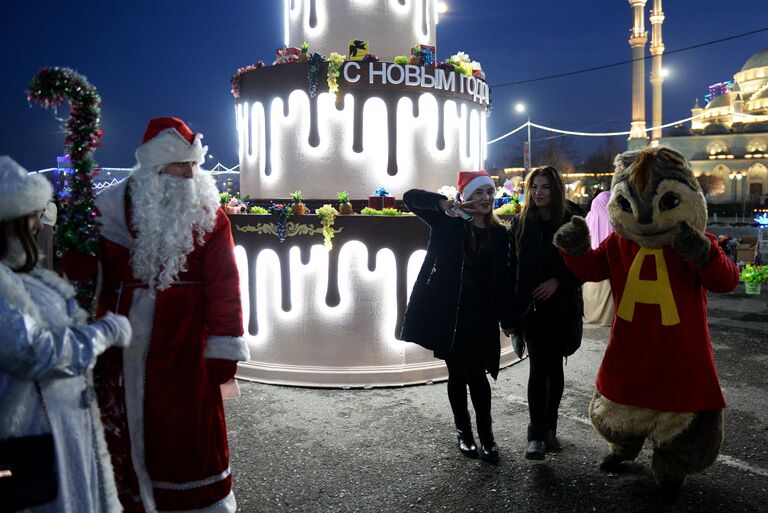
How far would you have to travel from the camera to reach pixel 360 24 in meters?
6.70

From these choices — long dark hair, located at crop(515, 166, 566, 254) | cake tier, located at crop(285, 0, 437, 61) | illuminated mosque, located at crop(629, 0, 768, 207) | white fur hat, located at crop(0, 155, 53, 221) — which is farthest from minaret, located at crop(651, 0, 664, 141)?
white fur hat, located at crop(0, 155, 53, 221)

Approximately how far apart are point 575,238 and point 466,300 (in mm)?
762

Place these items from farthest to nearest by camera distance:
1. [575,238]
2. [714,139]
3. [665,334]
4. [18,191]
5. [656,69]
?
[656,69] < [714,139] < [575,238] < [665,334] < [18,191]

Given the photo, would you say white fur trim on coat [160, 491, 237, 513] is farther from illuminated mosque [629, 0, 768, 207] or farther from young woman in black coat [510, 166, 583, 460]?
illuminated mosque [629, 0, 768, 207]

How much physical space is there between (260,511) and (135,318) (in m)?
1.35

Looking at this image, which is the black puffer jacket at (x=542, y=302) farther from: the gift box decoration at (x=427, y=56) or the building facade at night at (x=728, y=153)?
the building facade at night at (x=728, y=153)

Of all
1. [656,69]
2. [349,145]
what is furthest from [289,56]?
[656,69]

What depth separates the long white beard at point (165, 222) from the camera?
2.84 m

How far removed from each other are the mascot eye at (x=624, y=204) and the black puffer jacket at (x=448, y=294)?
0.74 meters

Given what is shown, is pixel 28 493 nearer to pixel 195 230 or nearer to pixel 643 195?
pixel 195 230

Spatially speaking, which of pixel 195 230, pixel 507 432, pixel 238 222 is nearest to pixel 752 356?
pixel 507 432

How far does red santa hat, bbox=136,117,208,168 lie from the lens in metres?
2.98

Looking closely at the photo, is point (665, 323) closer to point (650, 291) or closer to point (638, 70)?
point (650, 291)

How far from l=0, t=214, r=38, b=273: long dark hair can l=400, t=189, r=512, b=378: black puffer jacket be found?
92.1 inches
